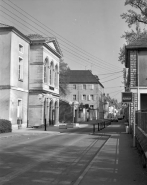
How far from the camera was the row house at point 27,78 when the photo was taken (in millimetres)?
28750

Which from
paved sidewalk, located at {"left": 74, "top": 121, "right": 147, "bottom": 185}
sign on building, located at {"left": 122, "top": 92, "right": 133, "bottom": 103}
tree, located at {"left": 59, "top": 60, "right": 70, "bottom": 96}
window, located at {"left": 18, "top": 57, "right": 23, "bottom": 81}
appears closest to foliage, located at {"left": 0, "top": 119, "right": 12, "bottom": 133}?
window, located at {"left": 18, "top": 57, "right": 23, "bottom": 81}

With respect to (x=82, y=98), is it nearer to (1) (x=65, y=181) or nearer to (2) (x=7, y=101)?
(2) (x=7, y=101)

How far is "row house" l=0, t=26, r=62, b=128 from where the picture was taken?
94.3 ft

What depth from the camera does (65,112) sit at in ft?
183

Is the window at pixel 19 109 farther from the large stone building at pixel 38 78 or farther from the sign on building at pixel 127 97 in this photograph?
the sign on building at pixel 127 97

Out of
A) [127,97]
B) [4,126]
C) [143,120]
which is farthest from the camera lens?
[4,126]

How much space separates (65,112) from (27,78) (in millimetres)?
23001

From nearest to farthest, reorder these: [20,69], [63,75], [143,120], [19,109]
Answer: [143,120]
[19,109]
[20,69]
[63,75]

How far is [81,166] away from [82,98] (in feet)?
224

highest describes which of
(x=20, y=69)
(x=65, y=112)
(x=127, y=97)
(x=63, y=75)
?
(x=63, y=75)

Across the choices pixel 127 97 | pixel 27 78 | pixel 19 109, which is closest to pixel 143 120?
pixel 127 97

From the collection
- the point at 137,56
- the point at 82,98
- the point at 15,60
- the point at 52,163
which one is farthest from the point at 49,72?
the point at 82,98

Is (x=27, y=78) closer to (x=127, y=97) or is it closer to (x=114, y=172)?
(x=127, y=97)

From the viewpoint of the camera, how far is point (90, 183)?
6.73m
